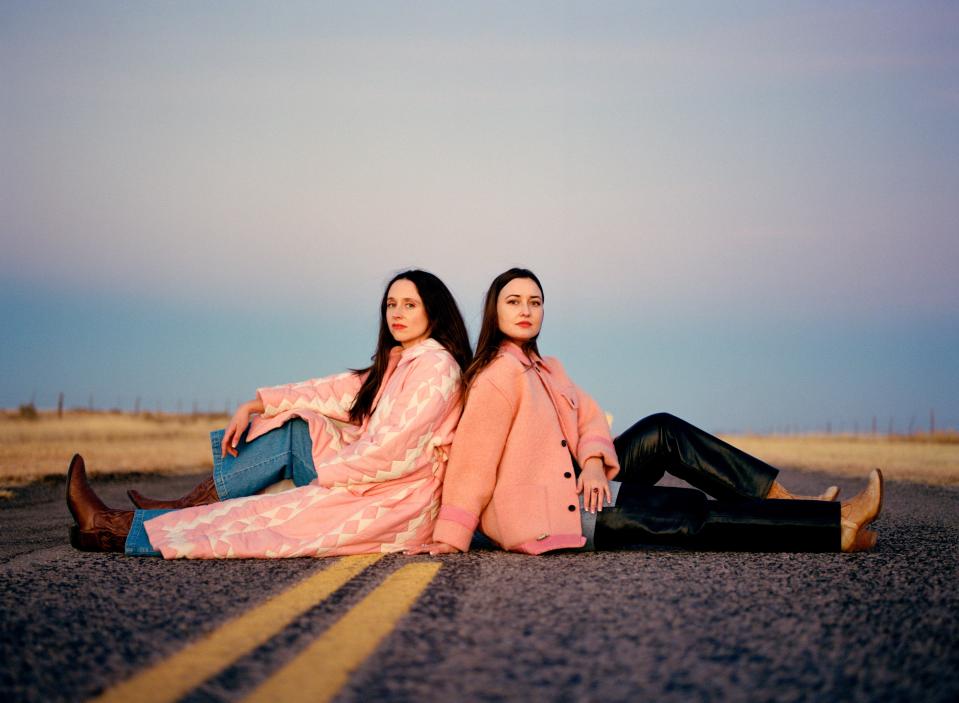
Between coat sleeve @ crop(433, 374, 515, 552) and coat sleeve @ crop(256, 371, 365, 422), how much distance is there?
937 millimetres

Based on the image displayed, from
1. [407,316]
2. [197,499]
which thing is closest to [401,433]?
[407,316]

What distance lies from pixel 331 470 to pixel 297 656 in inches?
77.8

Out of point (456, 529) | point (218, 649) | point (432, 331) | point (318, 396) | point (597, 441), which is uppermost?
point (432, 331)

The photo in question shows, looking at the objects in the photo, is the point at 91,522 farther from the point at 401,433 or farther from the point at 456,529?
the point at 456,529

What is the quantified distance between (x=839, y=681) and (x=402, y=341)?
10.5ft

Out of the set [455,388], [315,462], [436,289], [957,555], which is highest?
[436,289]

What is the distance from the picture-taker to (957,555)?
4.22m

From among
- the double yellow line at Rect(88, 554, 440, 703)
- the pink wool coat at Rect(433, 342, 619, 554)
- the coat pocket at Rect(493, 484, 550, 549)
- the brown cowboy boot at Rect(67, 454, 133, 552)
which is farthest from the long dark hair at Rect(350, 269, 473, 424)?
the double yellow line at Rect(88, 554, 440, 703)

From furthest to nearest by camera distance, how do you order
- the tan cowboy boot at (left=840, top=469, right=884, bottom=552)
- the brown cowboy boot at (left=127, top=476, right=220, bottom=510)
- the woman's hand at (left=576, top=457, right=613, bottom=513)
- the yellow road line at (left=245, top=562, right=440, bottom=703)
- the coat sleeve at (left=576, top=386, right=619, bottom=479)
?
the brown cowboy boot at (left=127, top=476, right=220, bottom=510), the coat sleeve at (left=576, top=386, right=619, bottom=479), the woman's hand at (left=576, top=457, right=613, bottom=513), the tan cowboy boot at (left=840, top=469, right=884, bottom=552), the yellow road line at (left=245, top=562, right=440, bottom=703)

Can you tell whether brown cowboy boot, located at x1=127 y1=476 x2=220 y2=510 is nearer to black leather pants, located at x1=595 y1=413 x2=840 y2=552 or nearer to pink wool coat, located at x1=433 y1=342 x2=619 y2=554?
pink wool coat, located at x1=433 y1=342 x2=619 y2=554

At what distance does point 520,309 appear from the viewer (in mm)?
4723

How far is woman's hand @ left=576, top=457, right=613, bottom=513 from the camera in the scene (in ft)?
14.1

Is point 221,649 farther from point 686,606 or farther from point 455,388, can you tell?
point 455,388

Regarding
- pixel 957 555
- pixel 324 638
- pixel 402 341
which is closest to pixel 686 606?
pixel 324 638
